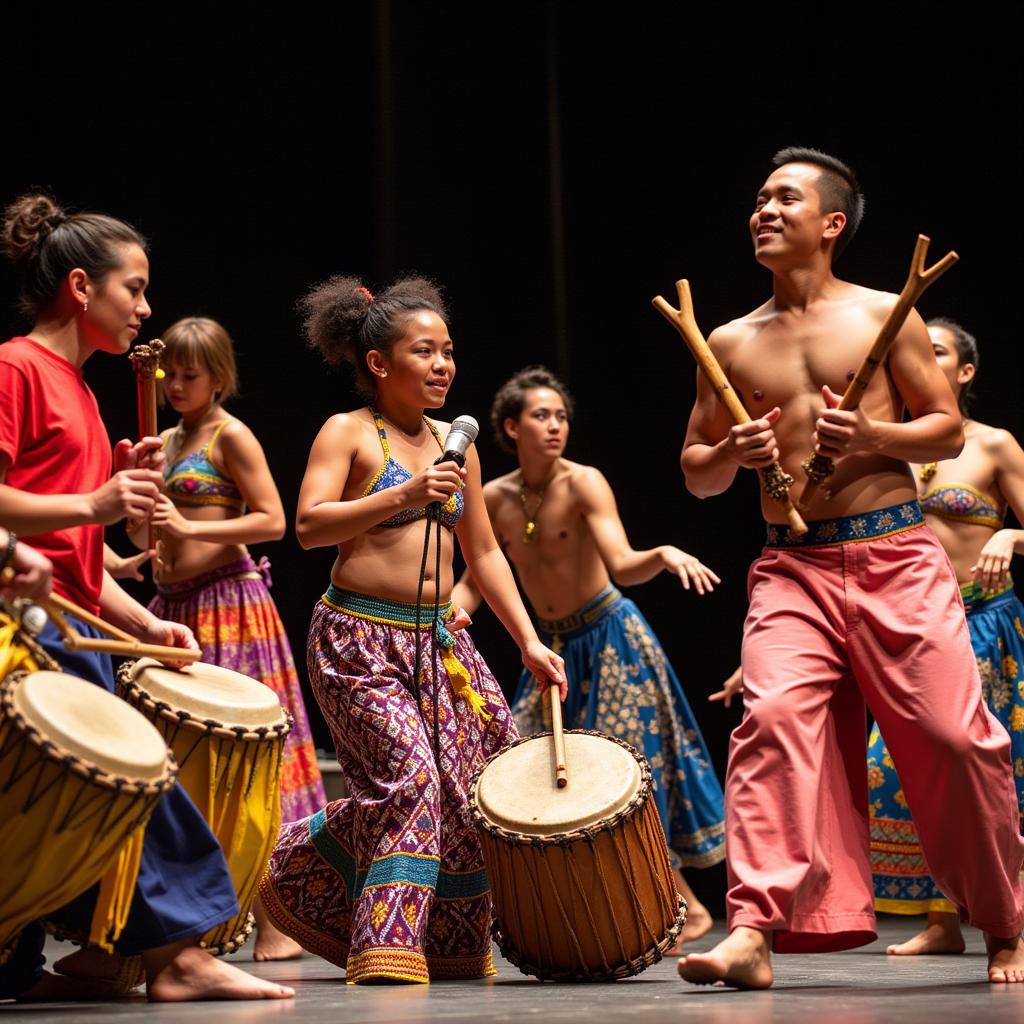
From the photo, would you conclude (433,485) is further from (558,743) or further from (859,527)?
(859,527)

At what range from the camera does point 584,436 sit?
6.15m

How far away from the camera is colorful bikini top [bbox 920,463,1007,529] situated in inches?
183

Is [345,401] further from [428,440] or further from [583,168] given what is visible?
[428,440]

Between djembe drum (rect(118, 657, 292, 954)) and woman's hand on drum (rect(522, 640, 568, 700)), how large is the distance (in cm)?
61

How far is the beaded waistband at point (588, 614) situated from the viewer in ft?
16.4

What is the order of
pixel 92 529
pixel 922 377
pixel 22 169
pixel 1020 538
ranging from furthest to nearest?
pixel 22 169, pixel 1020 538, pixel 922 377, pixel 92 529

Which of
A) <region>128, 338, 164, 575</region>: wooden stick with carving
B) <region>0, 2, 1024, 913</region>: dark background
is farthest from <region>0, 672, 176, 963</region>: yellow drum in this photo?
<region>0, 2, 1024, 913</region>: dark background

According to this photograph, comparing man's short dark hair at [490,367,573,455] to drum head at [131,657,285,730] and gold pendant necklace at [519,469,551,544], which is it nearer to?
gold pendant necklace at [519,469,551,544]

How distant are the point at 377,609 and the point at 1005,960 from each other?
137 cm

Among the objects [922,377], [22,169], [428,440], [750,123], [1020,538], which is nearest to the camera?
[922,377]

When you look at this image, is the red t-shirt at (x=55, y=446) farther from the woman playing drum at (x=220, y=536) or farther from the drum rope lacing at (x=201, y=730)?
the woman playing drum at (x=220, y=536)

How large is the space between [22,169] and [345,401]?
1373 mm

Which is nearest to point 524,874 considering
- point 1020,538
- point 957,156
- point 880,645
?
point 880,645

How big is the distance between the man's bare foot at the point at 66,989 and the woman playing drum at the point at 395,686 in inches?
18.5
